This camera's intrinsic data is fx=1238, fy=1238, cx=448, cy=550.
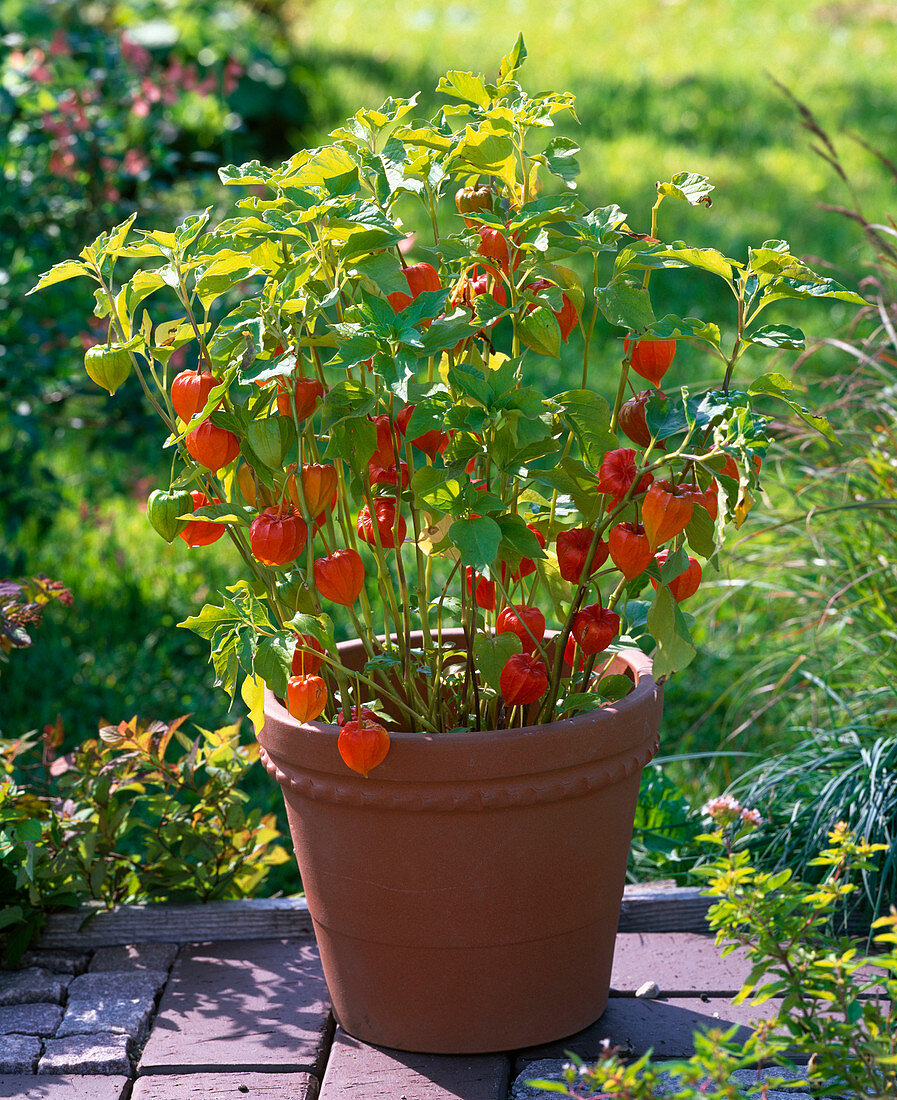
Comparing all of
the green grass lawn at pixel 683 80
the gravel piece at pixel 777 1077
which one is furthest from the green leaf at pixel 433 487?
the green grass lawn at pixel 683 80

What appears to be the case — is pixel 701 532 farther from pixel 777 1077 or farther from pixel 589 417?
pixel 777 1077

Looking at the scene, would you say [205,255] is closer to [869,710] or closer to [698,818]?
[698,818]

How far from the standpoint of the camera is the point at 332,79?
6.57 meters

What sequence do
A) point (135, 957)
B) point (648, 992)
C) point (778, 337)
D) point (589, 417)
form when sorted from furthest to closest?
1. point (135, 957)
2. point (648, 992)
3. point (589, 417)
4. point (778, 337)

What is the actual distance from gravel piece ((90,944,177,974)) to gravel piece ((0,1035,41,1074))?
0.57ft

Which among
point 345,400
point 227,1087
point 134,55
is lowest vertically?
point 227,1087

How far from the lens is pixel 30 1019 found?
5.51 feet

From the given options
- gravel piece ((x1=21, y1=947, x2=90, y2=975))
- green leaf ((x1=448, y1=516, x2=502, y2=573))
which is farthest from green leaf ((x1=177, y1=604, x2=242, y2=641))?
gravel piece ((x1=21, y1=947, x2=90, y2=975))

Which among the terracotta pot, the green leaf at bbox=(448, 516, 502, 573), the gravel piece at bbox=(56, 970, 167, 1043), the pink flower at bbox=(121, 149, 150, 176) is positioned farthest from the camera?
the pink flower at bbox=(121, 149, 150, 176)

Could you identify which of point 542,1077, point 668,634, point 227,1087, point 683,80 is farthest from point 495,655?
point 683,80

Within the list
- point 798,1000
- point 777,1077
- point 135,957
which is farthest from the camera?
point 135,957

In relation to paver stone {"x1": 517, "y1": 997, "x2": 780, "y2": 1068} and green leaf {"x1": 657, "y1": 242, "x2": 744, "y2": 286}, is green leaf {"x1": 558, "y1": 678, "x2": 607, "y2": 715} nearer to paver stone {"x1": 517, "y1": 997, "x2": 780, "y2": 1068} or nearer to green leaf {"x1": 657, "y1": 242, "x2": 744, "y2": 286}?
paver stone {"x1": 517, "y1": 997, "x2": 780, "y2": 1068}

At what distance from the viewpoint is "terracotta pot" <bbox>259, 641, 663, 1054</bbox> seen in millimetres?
1425

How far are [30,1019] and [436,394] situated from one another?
1.03 m
